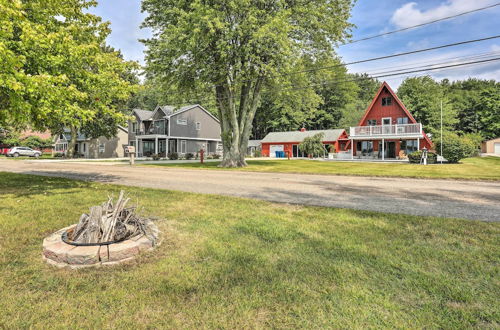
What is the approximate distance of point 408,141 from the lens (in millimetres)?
34312

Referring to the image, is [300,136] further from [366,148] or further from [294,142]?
[366,148]

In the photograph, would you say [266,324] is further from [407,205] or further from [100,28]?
[100,28]

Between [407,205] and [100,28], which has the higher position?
[100,28]

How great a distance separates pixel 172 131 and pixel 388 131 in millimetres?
28101

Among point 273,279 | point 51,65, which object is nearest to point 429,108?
point 51,65

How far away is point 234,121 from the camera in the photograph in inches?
885

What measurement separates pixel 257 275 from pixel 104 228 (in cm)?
226

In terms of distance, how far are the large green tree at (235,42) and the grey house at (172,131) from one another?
58.2ft

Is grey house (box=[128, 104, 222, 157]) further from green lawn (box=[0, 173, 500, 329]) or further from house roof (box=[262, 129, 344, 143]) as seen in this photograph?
green lawn (box=[0, 173, 500, 329])

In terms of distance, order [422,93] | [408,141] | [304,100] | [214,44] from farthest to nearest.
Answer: [422,93]
[408,141]
[304,100]
[214,44]

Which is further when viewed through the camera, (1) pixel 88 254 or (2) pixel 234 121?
(2) pixel 234 121

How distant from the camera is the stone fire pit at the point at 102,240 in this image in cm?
353

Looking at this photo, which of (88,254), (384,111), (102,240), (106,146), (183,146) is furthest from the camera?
(106,146)

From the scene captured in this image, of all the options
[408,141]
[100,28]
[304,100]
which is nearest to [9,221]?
[100,28]
